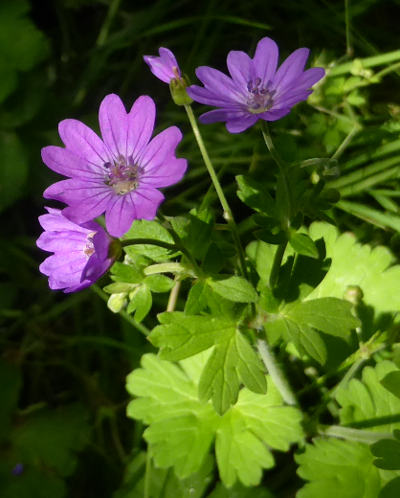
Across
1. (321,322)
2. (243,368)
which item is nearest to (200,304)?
(243,368)

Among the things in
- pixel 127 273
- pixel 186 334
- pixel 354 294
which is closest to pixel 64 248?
pixel 127 273

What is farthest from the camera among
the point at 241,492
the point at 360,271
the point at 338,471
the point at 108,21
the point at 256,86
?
the point at 108,21

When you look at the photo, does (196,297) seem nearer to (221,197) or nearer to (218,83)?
(221,197)

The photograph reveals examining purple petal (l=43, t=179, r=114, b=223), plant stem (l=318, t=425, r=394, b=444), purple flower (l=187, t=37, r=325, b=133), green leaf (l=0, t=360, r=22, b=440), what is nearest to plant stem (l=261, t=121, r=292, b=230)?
purple flower (l=187, t=37, r=325, b=133)

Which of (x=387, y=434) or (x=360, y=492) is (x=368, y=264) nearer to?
(x=387, y=434)

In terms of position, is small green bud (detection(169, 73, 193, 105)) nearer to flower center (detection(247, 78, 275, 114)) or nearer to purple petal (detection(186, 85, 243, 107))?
purple petal (detection(186, 85, 243, 107))

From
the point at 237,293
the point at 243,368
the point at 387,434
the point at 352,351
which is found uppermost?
the point at 237,293
